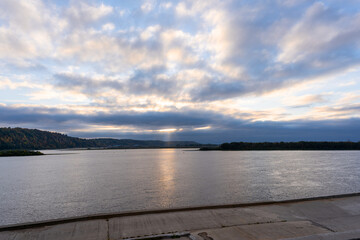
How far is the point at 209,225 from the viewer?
9.66 metres

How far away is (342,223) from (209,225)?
5.81 metres

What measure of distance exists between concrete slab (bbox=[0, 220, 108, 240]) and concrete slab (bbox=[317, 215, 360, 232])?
9.01m

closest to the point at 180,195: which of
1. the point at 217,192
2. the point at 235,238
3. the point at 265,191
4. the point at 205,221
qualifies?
the point at 217,192

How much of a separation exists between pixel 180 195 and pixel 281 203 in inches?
438

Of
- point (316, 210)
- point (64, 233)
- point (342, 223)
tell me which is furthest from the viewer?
point (316, 210)

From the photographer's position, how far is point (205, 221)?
10.2m

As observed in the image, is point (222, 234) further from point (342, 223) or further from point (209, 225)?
point (342, 223)

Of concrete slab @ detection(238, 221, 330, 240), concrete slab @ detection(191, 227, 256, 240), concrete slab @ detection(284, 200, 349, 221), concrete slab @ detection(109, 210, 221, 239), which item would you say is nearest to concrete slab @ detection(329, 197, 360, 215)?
concrete slab @ detection(284, 200, 349, 221)

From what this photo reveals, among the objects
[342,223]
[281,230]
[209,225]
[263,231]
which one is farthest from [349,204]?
[209,225]

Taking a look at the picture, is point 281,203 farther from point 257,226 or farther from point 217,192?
point 217,192

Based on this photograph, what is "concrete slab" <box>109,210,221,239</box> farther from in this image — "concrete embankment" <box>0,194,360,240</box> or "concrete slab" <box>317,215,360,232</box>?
A: "concrete slab" <box>317,215,360,232</box>

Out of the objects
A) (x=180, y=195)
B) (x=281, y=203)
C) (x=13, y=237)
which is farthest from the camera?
(x=180, y=195)

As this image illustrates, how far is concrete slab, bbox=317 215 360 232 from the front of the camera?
9.57 meters

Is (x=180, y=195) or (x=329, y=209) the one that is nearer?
(x=329, y=209)
